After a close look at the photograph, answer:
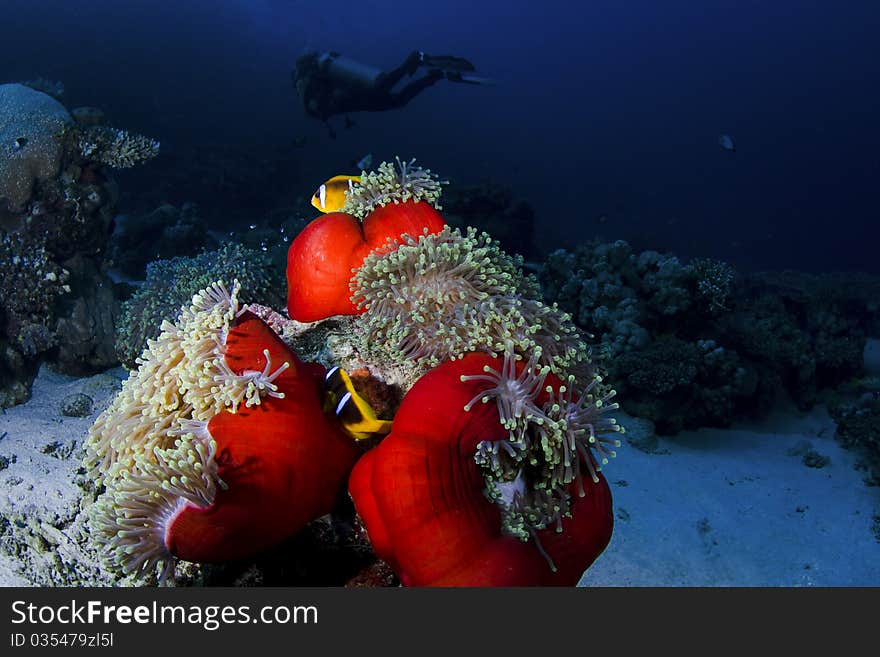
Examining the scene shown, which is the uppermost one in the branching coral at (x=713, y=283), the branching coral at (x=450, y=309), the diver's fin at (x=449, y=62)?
the diver's fin at (x=449, y=62)

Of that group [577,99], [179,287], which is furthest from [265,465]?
[577,99]

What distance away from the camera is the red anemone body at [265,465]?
160 centimetres

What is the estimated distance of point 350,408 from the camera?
6.13 ft

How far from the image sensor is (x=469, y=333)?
1989 millimetres

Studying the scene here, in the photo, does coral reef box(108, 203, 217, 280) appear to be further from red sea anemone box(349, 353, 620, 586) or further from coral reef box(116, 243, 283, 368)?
red sea anemone box(349, 353, 620, 586)

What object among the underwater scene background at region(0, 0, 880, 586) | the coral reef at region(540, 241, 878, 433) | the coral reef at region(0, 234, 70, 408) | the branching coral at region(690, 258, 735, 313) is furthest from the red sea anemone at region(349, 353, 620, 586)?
the branching coral at region(690, 258, 735, 313)

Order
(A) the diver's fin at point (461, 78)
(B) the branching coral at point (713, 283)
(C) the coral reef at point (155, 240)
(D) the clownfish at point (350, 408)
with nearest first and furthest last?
(D) the clownfish at point (350, 408), (B) the branching coral at point (713, 283), (C) the coral reef at point (155, 240), (A) the diver's fin at point (461, 78)

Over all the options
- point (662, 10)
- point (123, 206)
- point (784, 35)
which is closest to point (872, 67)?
point (784, 35)

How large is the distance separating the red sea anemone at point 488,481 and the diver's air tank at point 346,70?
45.1 ft

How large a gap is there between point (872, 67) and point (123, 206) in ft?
303

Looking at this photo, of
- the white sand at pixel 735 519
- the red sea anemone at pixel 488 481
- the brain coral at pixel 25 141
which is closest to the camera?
the red sea anemone at pixel 488 481

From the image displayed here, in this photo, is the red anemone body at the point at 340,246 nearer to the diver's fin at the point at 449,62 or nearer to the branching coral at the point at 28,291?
the branching coral at the point at 28,291

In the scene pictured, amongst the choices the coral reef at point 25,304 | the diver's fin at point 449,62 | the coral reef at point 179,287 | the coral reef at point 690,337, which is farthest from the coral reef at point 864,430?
the diver's fin at point 449,62

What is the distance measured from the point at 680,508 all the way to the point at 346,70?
13.2 metres
